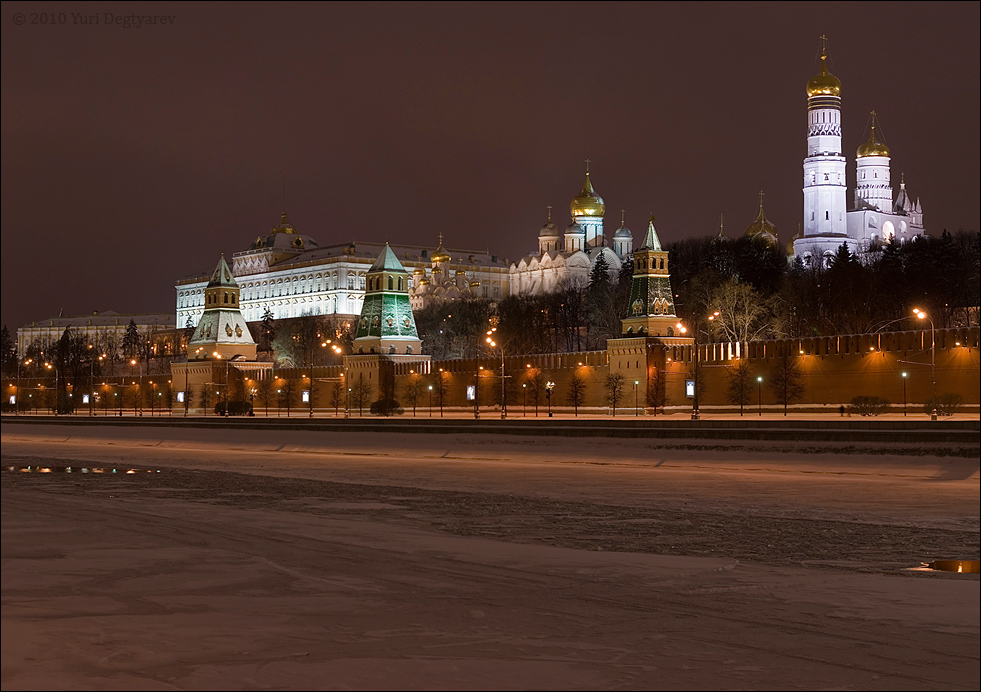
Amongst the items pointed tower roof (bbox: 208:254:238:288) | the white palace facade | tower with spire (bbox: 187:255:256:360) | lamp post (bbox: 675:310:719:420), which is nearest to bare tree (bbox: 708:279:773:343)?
lamp post (bbox: 675:310:719:420)

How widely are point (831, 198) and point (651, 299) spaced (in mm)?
47326

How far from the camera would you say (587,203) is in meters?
107

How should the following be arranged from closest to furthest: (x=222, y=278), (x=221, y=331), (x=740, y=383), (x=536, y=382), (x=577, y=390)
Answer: (x=740, y=383) → (x=577, y=390) → (x=536, y=382) → (x=221, y=331) → (x=222, y=278)

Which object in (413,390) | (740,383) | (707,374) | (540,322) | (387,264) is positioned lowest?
(413,390)

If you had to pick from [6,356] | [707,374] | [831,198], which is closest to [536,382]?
[707,374]

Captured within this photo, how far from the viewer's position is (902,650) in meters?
7.62

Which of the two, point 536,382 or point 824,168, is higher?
point 824,168

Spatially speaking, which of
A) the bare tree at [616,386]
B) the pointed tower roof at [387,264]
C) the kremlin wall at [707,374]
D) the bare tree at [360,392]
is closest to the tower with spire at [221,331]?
the kremlin wall at [707,374]

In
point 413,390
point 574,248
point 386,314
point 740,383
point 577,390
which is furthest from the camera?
point 574,248

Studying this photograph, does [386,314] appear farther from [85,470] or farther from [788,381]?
[85,470]

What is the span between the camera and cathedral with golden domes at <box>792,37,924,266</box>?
87125 mm

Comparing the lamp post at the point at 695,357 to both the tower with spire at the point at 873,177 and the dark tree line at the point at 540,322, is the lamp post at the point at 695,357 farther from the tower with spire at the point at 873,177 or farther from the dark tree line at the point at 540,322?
the tower with spire at the point at 873,177

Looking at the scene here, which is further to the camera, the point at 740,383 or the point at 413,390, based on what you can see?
the point at 413,390

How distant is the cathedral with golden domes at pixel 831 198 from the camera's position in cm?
8712
